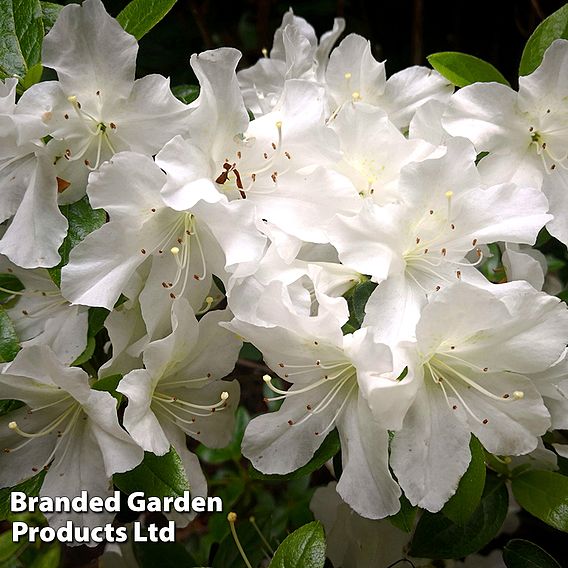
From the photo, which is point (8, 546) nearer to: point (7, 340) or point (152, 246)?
point (7, 340)

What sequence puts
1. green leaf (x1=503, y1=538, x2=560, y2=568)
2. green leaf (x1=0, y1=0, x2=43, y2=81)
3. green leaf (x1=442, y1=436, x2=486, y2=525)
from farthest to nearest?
green leaf (x1=503, y1=538, x2=560, y2=568), green leaf (x1=0, y1=0, x2=43, y2=81), green leaf (x1=442, y1=436, x2=486, y2=525)

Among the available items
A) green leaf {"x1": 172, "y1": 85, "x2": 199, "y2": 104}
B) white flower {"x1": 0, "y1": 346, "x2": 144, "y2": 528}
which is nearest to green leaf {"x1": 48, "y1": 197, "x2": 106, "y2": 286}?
white flower {"x1": 0, "y1": 346, "x2": 144, "y2": 528}

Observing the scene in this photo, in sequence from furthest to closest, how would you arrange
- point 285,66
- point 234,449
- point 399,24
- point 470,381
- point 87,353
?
1. point 399,24
2. point 234,449
3. point 285,66
4. point 87,353
5. point 470,381

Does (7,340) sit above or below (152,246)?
below

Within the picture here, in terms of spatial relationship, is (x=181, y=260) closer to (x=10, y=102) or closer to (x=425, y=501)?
(x=10, y=102)

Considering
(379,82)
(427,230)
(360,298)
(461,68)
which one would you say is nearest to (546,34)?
(461,68)

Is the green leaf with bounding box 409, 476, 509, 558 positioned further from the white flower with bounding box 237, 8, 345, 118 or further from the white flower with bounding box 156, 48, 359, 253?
the white flower with bounding box 237, 8, 345, 118
